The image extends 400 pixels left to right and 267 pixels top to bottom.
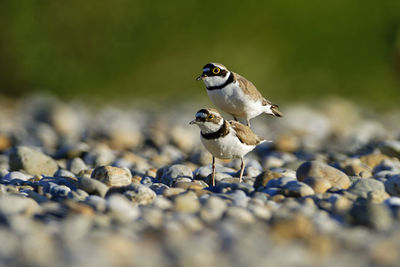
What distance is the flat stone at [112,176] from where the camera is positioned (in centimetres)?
463

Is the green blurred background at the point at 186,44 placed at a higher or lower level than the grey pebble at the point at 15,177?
higher

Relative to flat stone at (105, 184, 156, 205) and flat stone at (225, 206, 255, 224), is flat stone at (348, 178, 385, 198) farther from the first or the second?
flat stone at (105, 184, 156, 205)

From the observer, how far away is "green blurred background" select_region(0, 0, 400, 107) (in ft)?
50.7

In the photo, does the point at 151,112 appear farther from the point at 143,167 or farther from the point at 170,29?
the point at 143,167

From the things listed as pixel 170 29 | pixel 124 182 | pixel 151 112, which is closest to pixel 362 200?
pixel 124 182

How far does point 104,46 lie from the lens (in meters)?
15.6

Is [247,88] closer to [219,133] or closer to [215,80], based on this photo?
[215,80]

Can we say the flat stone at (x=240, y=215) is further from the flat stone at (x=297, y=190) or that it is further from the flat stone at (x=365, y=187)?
the flat stone at (x=365, y=187)

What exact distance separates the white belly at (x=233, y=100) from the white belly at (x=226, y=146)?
52cm

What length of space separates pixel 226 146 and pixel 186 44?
11.0 meters

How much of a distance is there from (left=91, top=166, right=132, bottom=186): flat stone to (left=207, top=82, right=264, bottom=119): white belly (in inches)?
47.4

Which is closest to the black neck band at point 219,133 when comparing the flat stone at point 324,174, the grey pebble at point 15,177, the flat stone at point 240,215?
the flat stone at point 324,174

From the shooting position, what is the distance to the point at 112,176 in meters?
4.67

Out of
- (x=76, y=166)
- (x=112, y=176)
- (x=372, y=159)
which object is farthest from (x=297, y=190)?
(x=76, y=166)
